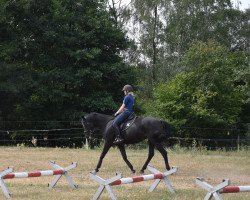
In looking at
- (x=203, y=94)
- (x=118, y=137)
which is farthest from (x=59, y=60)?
(x=118, y=137)

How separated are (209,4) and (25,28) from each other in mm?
21724

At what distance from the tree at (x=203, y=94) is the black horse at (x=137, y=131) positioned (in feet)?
58.8

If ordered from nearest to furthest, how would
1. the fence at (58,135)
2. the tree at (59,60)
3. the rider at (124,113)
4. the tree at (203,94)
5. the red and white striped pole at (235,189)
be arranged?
the red and white striped pole at (235,189) → the rider at (124,113) → the fence at (58,135) → the tree at (59,60) → the tree at (203,94)

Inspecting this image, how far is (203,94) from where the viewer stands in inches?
1323

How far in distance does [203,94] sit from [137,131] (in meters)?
19.7

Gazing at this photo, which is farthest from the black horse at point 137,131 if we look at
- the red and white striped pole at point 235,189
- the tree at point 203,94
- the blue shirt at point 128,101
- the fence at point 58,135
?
the tree at point 203,94

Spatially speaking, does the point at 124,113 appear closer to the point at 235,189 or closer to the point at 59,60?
the point at 235,189

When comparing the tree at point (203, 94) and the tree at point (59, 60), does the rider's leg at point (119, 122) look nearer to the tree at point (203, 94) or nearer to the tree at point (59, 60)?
the tree at point (59, 60)

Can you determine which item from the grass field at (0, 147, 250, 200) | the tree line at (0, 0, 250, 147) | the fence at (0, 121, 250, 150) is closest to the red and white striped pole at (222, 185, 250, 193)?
the grass field at (0, 147, 250, 200)

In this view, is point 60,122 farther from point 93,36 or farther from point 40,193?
point 40,193

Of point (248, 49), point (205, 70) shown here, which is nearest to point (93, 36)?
point (205, 70)

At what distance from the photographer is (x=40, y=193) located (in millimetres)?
10617

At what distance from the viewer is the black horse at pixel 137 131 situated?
14367 mm

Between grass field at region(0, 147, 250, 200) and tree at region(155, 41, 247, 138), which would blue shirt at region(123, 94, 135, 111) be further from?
tree at region(155, 41, 247, 138)
